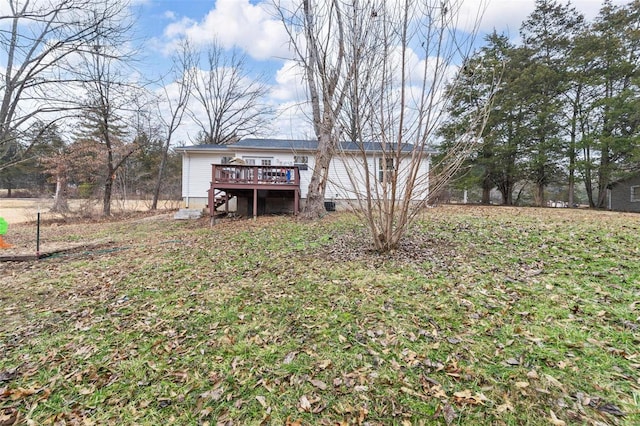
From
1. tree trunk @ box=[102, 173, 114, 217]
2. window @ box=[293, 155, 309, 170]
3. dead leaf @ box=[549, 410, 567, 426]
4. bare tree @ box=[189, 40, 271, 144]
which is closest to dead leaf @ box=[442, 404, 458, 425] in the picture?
dead leaf @ box=[549, 410, 567, 426]

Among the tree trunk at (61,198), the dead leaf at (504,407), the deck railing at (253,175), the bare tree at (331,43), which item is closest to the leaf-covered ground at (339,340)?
the dead leaf at (504,407)

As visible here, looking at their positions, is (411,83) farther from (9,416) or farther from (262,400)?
(9,416)

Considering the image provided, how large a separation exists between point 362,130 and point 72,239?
9970 millimetres

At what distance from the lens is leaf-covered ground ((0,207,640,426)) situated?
2.06 m

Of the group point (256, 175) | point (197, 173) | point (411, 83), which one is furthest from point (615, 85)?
point (197, 173)

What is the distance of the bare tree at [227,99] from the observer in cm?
2317

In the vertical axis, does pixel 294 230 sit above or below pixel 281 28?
below

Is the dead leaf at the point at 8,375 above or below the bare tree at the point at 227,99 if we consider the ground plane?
below

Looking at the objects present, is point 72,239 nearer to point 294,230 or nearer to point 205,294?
point 294,230

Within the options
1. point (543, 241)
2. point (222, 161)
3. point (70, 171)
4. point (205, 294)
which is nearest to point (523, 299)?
point (543, 241)

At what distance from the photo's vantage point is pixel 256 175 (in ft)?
36.7

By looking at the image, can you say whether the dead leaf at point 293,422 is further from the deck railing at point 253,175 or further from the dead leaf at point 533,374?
the deck railing at point 253,175

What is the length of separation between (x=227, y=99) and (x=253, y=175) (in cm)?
1599

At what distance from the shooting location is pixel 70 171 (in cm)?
1723
